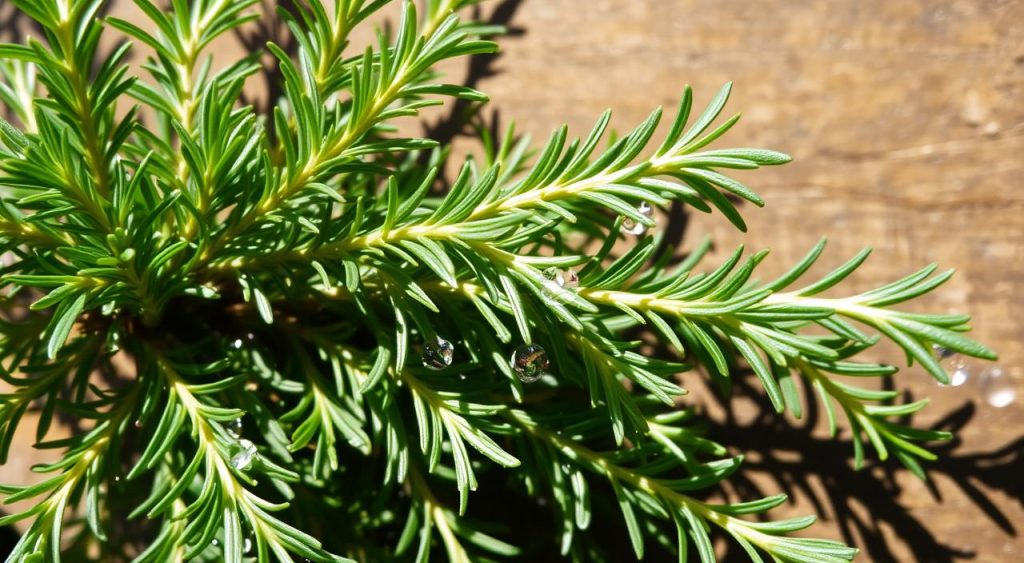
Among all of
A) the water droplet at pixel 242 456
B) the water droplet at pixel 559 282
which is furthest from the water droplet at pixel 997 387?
the water droplet at pixel 242 456

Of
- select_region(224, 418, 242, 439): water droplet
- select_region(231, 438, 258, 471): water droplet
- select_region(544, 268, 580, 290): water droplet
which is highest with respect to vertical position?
select_region(544, 268, 580, 290): water droplet

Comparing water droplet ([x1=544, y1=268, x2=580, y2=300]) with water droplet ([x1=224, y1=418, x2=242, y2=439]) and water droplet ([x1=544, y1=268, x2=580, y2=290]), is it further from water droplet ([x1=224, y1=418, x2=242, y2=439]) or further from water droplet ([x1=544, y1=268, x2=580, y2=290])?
water droplet ([x1=224, y1=418, x2=242, y2=439])

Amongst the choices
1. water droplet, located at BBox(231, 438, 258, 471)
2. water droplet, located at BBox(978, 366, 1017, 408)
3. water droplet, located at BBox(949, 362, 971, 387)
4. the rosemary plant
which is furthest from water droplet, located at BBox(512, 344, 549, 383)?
water droplet, located at BBox(978, 366, 1017, 408)

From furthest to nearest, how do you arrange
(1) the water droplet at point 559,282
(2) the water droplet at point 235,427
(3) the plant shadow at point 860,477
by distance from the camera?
(3) the plant shadow at point 860,477 → (2) the water droplet at point 235,427 → (1) the water droplet at point 559,282

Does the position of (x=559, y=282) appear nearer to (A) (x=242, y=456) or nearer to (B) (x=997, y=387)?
(A) (x=242, y=456)

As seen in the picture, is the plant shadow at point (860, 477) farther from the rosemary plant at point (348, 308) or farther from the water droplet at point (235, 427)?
the water droplet at point (235, 427)

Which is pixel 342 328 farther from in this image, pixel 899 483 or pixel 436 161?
pixel 899 483
